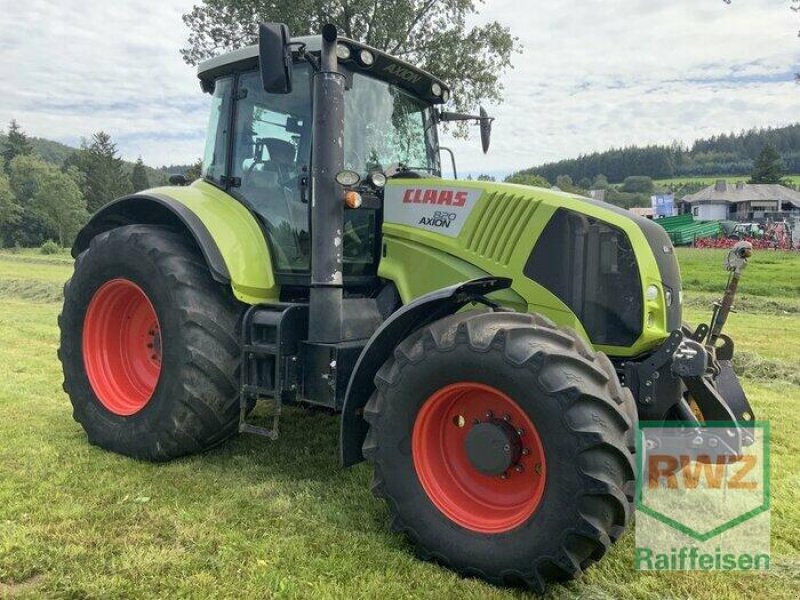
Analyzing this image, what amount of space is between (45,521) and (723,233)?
4799 cm

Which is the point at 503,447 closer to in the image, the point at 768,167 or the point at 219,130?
the point at 219,130

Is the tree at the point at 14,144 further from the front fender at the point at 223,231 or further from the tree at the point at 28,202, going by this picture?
the front fender at the point at 223,231

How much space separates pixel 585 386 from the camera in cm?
272

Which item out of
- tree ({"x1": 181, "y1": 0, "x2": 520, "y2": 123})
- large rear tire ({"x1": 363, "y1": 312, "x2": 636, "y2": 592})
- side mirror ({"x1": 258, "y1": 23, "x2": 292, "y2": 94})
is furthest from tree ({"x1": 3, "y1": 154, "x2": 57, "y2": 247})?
large rear tire ({"x1": 363, "y1": 312, "x2": 636, "y2": 592})

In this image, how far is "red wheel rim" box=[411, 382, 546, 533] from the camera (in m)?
2.99

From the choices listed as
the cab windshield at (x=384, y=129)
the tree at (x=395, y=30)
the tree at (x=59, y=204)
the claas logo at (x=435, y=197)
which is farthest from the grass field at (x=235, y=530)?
the tree at (x=59, y=204)

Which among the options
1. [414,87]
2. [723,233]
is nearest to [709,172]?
[723,233]

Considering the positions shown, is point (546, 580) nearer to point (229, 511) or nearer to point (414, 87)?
point (229, 511)

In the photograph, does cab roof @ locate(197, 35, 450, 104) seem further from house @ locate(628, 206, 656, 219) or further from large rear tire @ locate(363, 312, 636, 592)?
large rear tire @ locate(363, 312, 636, 592)

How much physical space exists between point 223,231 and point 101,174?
78.5 m

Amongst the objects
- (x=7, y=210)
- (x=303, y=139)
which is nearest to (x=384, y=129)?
(x=303, y=139)

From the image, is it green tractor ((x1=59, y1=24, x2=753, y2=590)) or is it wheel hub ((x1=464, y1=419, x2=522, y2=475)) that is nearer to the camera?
green tractor ((x1=59, y1=24, x2=753, y2=590))

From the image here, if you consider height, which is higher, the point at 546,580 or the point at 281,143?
the point at 281,143

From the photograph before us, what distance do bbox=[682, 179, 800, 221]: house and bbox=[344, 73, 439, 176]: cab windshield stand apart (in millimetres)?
77108
